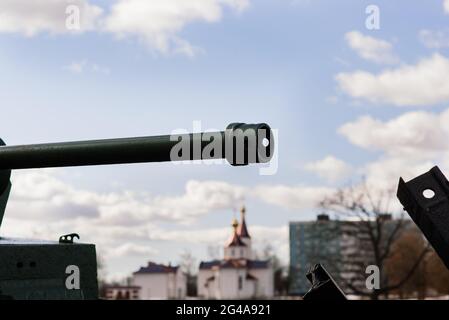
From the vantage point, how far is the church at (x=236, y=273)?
125875 mm

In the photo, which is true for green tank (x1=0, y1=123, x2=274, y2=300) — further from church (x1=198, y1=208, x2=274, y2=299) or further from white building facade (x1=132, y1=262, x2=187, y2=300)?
church (x1=198, y1=208, x2=274, y2=299)

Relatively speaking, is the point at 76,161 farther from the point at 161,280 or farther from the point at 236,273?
the point at 236,273

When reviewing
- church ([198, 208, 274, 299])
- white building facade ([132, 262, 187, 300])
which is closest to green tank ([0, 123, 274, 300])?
white building facade ([132, 262, 187, 300])

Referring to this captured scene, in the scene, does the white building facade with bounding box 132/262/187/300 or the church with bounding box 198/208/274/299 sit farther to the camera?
the church with bounding box 198/208/274/299

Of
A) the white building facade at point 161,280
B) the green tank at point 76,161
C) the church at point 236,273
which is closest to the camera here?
the green tank at point 76,161

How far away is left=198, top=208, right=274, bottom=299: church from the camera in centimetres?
12588

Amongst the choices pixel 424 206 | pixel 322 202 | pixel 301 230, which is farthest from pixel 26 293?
pixel 301 230

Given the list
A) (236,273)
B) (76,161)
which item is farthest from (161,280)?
(76,161)

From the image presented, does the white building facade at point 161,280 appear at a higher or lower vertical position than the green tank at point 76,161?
higher

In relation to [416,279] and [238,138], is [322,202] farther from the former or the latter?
[238,138]

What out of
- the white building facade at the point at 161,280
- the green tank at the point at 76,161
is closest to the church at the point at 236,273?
the white building facade at the point at 161,280

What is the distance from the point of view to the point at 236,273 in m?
127

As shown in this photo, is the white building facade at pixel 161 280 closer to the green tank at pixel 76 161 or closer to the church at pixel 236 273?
the church at pixel 236 273

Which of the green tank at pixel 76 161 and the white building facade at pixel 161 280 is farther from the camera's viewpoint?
the white building facade at pixel 161 280
